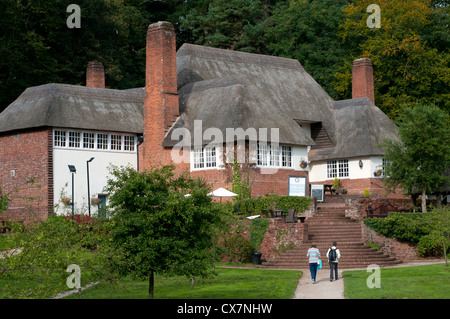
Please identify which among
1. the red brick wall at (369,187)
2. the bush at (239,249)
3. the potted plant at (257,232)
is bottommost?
the bush at (239,249)

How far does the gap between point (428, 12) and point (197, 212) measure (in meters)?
36.7

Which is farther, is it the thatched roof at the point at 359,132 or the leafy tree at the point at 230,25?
the leafy tree at the point at 230,25

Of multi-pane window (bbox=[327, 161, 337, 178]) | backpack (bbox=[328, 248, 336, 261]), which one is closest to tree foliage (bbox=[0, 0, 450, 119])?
multi-pane window (bbox=[327, 161, 337, 178])

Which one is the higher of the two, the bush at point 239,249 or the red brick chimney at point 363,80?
the red brick chimney at point 363,80

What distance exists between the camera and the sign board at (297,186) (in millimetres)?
37344

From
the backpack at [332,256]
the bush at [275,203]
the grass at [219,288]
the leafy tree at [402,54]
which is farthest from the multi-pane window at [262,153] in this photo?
the leafy tree at [402,54]

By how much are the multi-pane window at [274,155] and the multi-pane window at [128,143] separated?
789cm

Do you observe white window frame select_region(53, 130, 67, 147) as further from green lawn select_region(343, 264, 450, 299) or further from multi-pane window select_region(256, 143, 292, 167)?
green lawn select_region(343, 264, 450, 299)

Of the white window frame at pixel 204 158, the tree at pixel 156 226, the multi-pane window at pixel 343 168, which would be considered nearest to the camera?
the tree at pixel 156 226

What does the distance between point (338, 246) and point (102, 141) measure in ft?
50.4

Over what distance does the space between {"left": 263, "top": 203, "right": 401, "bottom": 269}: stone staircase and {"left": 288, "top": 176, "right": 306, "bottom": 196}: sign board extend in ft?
7.82

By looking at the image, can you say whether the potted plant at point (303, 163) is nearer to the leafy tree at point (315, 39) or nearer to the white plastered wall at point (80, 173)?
the white plastered wall at point (80, 173)

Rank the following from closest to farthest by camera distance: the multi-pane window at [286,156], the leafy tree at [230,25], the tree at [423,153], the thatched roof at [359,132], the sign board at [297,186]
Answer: the tree at [423,153] → the sign board at [297,186] → the multi-pane window at [286,156] → the thatched roof at [359,132] → the leafy tree at [230,25]
